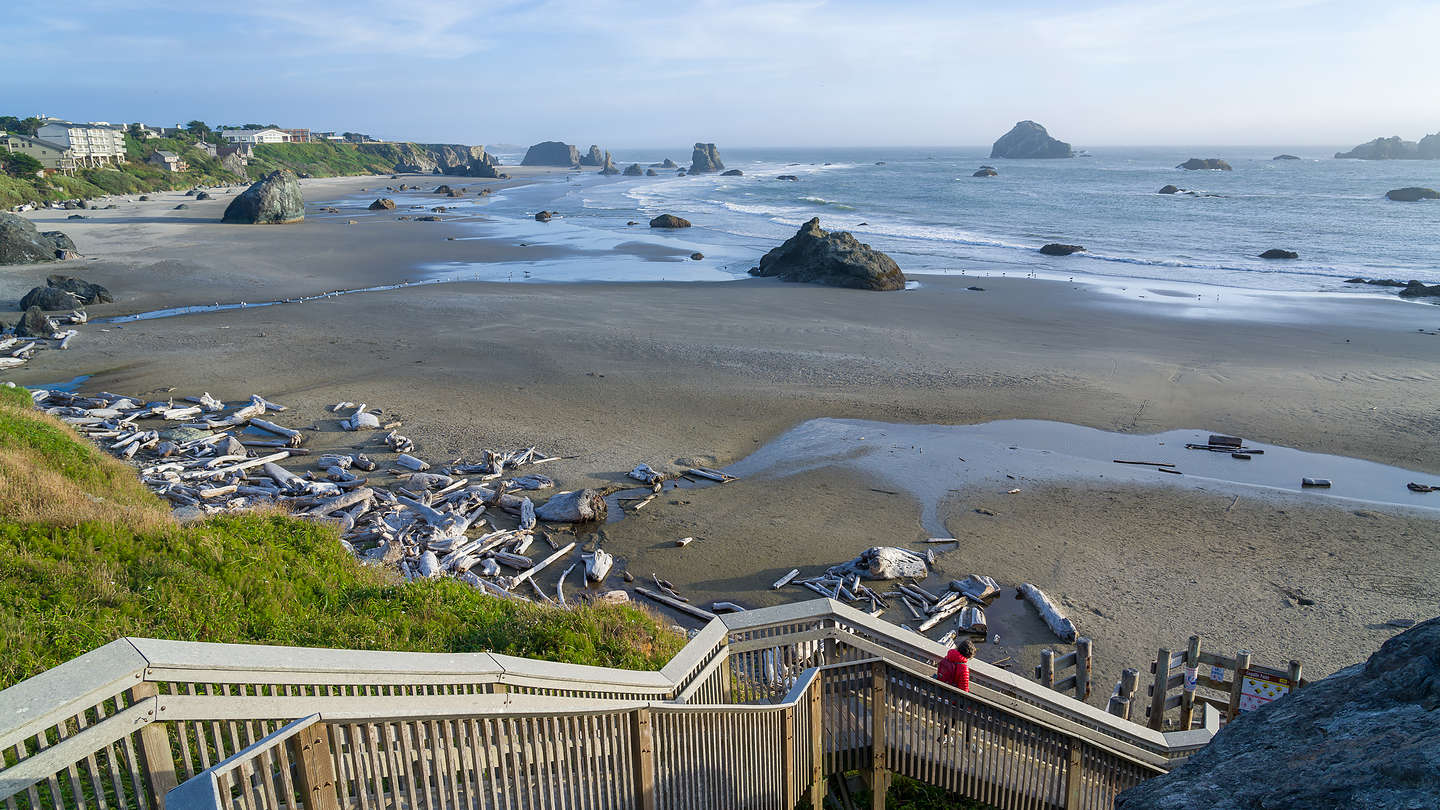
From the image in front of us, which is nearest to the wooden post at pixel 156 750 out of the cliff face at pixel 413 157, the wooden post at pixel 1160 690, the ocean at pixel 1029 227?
the wooden post at pixel 1160 690

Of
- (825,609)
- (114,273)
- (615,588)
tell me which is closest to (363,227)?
(114,273)

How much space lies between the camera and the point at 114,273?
131 feet

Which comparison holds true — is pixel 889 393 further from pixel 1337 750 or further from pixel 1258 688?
pixel 1337 750

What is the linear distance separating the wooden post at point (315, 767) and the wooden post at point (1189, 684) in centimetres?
881

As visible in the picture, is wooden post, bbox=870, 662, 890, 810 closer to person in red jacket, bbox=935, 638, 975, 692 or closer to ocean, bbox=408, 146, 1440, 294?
person in red jacket, bbox=935, 638, 975, 692

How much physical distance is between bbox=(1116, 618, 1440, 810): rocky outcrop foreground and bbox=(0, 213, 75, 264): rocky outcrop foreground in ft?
172

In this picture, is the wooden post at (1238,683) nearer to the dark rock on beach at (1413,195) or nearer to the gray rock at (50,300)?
the gray rock at (50,300)

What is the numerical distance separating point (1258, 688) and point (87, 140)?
414ft

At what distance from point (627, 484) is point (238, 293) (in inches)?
1117

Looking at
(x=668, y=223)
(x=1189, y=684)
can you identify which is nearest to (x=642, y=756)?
(x=1189, y=684)

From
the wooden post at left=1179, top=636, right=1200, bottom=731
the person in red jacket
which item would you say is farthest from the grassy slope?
the wooden post at left=1179, top=636, right=1200, bottom=731

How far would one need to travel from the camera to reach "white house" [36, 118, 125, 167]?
314 feet

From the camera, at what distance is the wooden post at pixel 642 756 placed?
214 inches

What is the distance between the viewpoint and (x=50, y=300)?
31281 millimetres
